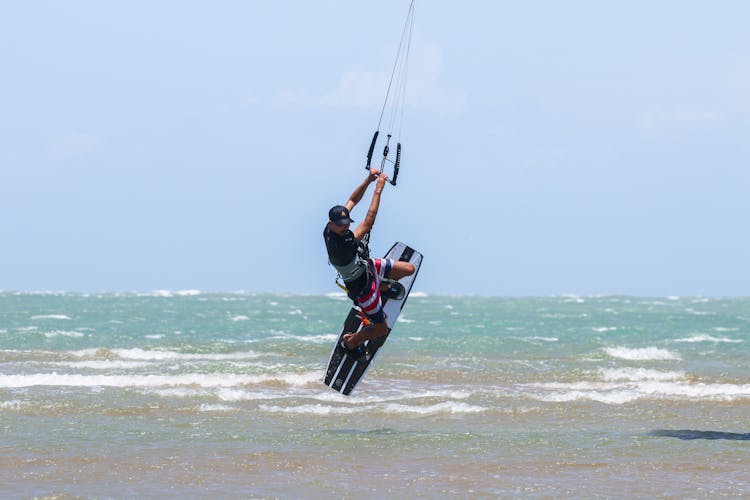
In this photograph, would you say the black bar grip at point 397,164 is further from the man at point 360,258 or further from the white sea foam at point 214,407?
the white sea foam at point 214,407

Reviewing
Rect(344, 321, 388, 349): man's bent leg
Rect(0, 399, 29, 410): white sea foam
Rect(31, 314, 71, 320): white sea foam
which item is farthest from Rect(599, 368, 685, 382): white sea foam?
Rect(31, 314, 71, 320): white sea foam

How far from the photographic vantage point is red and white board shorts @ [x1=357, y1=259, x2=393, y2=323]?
11484 mm

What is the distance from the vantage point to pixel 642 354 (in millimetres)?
25297

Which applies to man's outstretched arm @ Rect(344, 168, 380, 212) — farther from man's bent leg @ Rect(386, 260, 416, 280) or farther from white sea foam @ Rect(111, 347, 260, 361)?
white sea foam @ Rect(111, 347, 260, 361)

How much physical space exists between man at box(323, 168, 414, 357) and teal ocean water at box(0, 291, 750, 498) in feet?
5.18

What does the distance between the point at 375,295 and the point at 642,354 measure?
50.3 ft

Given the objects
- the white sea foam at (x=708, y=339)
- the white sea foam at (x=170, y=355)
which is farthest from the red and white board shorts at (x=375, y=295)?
the white sea foam at (x=708, y=339)

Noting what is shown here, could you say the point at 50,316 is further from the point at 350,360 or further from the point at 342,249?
the point at 342,249

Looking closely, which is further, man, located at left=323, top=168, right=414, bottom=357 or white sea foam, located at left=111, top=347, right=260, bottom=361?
white sea foam, located at left=111, top=347, right=260, bottom=361

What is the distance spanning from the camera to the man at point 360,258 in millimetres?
10859

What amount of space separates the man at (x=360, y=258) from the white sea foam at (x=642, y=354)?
13468 mm

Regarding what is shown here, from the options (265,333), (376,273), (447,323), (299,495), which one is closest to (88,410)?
(376,273)

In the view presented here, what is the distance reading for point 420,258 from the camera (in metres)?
13.8

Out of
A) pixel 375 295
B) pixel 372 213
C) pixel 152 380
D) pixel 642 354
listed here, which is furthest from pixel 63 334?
pixel 372 213
